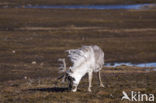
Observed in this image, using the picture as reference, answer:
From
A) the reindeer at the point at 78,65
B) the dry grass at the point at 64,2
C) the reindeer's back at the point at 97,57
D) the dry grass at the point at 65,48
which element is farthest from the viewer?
the dry grass at the point at 64,2

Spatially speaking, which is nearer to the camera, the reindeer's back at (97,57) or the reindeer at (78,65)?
the reindeer at (78,65)

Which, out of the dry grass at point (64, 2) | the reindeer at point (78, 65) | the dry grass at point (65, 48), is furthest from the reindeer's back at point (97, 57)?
the dry grass at point (64, 2)

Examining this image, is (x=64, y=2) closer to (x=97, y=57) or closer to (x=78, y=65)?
(x=97, y=57)

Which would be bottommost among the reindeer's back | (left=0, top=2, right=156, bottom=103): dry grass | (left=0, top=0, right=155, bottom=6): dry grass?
(left=0, top=0, right=155, bottom=6): dry grass

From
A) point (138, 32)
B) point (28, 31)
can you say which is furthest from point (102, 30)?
point (28, 31)

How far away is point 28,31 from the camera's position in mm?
47375

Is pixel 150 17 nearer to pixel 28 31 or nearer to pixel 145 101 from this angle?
pixel 28 31

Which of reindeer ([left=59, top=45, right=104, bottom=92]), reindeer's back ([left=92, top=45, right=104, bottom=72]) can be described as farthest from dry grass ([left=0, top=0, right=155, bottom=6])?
reindeer ([left=59, top=45, right=104, bottom=92])

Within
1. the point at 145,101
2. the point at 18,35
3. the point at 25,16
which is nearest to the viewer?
the point at 145,101

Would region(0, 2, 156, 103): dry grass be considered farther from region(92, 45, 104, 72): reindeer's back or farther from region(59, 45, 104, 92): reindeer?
region(92, 45, 104, 72): reindeer's back

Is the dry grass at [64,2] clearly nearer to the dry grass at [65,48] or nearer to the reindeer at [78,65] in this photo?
the dry grass at [65,48]

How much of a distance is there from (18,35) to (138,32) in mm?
14458

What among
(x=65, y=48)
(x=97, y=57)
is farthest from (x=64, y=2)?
(x=97, y=57)

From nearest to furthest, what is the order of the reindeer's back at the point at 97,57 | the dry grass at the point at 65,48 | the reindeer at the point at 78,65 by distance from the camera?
1. the reindeer at the point at 78,65
2. the dry grass at the point at 65,48
3. the reindeer's back at the point at 97,57
